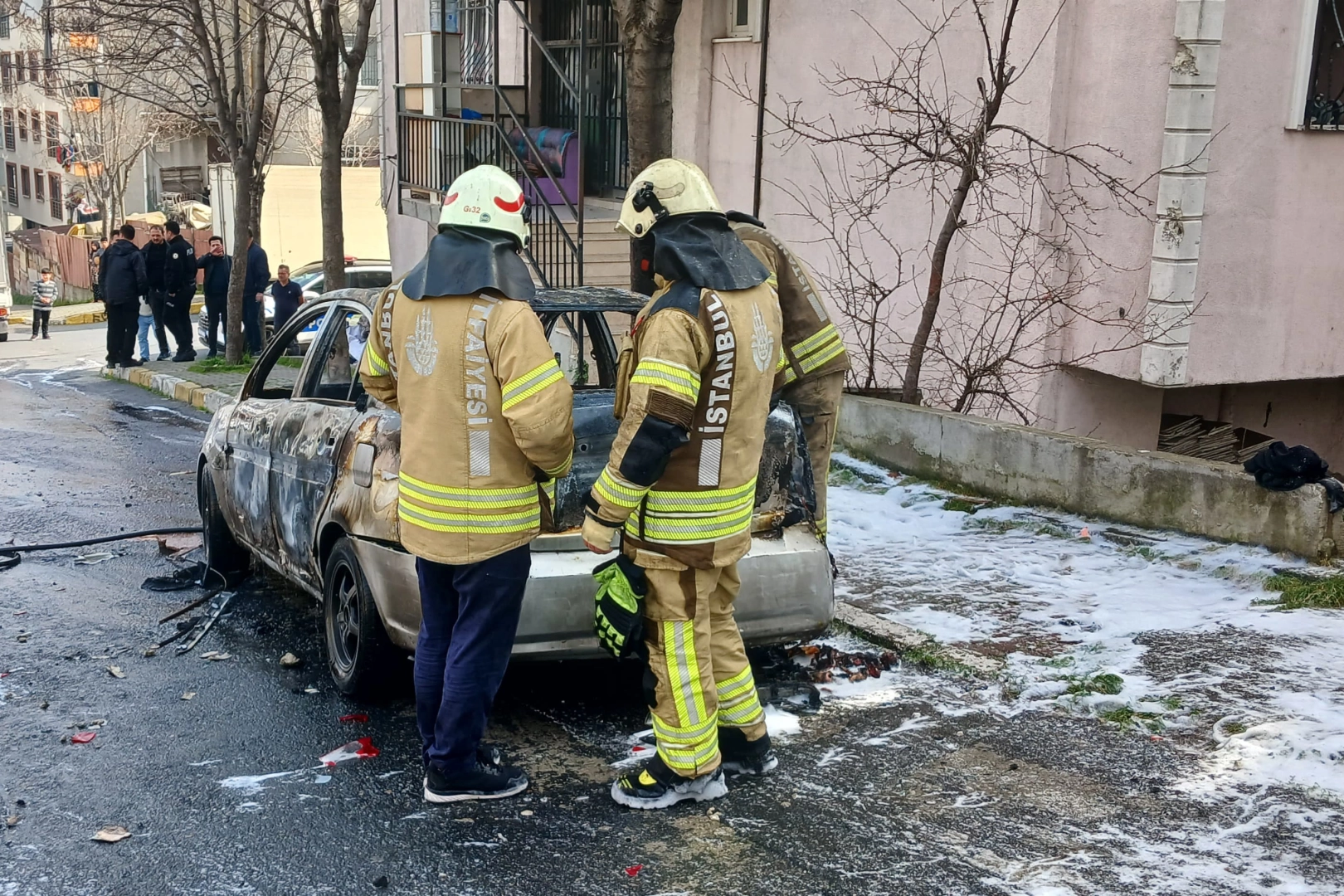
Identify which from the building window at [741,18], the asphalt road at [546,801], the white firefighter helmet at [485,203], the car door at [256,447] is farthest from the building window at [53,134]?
the white firefighter helmet at [485,203]

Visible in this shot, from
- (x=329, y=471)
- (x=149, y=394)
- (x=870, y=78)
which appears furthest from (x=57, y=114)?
(x=329, y=471)

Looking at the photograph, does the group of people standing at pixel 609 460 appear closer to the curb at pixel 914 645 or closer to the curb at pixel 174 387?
the curb at pixel 914 645

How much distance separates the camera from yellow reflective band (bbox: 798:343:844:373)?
18.3 ft

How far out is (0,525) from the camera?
26.7ft

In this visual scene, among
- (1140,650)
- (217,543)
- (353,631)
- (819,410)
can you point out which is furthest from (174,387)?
(1140,650)

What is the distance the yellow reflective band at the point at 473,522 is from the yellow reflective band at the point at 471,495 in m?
0.04

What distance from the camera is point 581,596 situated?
4.69 meters

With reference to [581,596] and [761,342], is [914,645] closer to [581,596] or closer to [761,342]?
[581,596]

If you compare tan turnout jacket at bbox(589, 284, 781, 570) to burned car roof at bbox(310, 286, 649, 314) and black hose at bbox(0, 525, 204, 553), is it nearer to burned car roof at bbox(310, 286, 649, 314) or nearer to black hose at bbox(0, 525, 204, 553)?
burned car roof at bbox(310, 286, 649, 314)

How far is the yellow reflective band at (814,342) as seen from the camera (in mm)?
5551

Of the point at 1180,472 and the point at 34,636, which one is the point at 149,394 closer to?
the point at 34,636

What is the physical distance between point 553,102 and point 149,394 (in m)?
6.07

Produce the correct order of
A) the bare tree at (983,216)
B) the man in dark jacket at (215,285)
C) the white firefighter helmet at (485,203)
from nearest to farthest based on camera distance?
the white firefighter helmet at (485,203) → the bare tree at (983,216) → the man in dark jacket at (215,285)

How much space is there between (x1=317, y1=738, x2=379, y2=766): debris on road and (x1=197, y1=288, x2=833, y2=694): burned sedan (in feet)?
1.06
